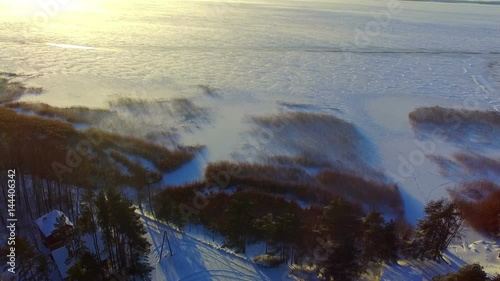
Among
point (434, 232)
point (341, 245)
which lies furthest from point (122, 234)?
point (434, 232)

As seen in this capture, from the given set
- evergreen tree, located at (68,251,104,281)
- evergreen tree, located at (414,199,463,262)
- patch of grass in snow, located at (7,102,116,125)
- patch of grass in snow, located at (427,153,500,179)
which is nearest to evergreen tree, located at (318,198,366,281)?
evergreen tree, located at (414,199,463,262)

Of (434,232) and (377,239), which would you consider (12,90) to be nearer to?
(377,239)

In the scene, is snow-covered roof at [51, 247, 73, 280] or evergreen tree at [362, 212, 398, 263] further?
evergreen tree at [362, 212, 398, 263]

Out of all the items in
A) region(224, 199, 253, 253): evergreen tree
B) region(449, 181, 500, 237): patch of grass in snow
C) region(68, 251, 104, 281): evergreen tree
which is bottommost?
region(68, 251, 104, 281): evergreen tree

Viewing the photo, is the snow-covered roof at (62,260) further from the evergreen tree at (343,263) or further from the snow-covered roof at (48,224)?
the evergreen tree at (343,263)

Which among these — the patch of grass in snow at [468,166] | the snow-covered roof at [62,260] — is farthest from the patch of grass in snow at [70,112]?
the patch of grass in snow at [468,166]

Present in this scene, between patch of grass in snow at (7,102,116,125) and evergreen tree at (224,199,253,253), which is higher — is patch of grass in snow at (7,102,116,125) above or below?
below

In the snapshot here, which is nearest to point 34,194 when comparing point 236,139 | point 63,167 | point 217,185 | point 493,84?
point 63,167

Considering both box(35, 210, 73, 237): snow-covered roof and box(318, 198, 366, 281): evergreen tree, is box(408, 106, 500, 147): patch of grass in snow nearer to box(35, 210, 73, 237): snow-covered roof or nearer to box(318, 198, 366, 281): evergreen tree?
box(318, 198, 366, 281): evergreen tree

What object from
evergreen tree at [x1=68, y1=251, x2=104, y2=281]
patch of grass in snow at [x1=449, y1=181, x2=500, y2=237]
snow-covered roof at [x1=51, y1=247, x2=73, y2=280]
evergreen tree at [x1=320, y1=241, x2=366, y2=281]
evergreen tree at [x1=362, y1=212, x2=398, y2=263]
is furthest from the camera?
patch of grass in snow at [x1=449, y1=181, x2=500, y2=237]
